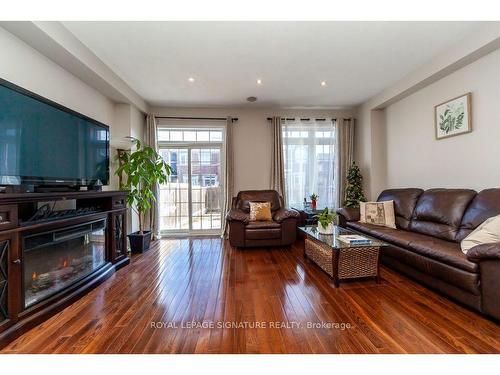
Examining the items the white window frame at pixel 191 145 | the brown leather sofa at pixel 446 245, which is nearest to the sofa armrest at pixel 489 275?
the brown leather sofa at pixel 446 245

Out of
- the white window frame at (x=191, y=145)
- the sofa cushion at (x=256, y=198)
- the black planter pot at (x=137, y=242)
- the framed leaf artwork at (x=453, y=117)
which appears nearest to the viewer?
the framed leaf artwork at (x=453, y=117)

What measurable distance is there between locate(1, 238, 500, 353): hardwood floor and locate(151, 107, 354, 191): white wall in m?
2.35

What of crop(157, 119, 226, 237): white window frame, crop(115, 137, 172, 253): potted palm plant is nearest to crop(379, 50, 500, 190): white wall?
crop(157, 119, 226, 237): white window frame

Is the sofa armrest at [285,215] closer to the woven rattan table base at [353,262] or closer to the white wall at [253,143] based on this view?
the white wall at [253,143]

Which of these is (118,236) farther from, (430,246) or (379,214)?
(379,214)

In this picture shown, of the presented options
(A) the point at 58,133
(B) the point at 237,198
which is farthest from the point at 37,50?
(B) the point at 237,198

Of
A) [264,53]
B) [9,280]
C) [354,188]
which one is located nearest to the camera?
[9,280]

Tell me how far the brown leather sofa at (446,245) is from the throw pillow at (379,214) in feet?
0.34

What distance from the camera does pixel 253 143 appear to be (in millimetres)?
4793

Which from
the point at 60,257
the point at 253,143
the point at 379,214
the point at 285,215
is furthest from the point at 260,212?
the point at 60,257

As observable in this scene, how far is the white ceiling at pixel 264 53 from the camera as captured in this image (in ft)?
7.55

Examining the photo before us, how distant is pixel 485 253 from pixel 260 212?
2.82 metres

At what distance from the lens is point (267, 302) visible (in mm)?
2053

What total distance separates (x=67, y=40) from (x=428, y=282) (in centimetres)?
430
